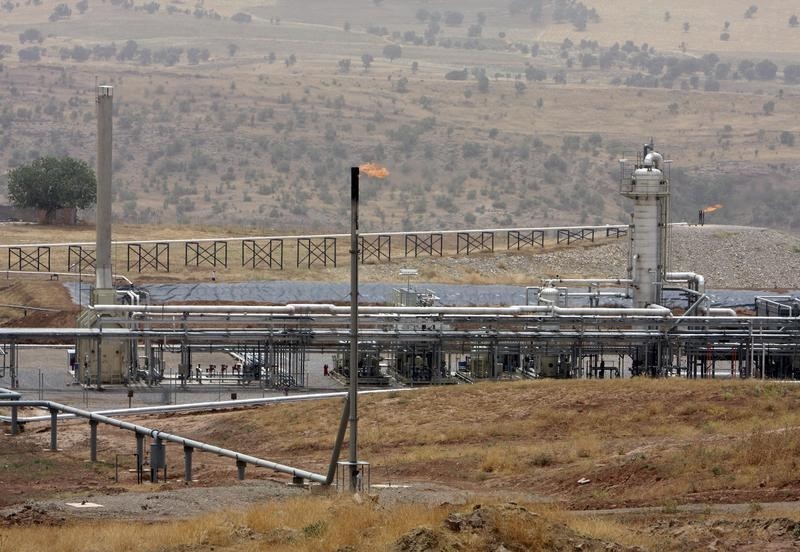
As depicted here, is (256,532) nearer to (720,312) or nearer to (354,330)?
(354,330)

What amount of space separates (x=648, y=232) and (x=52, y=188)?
210ft

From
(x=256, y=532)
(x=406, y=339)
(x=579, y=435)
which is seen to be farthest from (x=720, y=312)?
(x=256, y=532)

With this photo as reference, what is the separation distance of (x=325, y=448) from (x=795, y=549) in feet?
60.1

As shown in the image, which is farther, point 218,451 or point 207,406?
point 207,406

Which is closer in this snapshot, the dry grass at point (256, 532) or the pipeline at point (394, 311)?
the dry grass at point (256, 532)

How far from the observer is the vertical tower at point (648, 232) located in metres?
62.0

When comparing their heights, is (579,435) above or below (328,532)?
below

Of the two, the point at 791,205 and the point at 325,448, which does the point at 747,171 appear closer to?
the point at 791,205

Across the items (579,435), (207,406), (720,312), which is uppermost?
(720,312)

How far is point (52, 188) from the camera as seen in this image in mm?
116750

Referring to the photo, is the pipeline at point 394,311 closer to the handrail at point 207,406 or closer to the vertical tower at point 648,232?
the vertical tower at point 648,232

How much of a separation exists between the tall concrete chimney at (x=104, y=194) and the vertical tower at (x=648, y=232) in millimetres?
19025

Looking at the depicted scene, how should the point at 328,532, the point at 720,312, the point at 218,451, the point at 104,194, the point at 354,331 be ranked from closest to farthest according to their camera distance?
the point at 328,532, the point at 354,331, the point at 218,451, the point at 104,194, the point at 720,312

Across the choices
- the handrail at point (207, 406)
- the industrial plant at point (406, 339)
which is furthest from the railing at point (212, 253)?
the handrail at point (207, 406)
